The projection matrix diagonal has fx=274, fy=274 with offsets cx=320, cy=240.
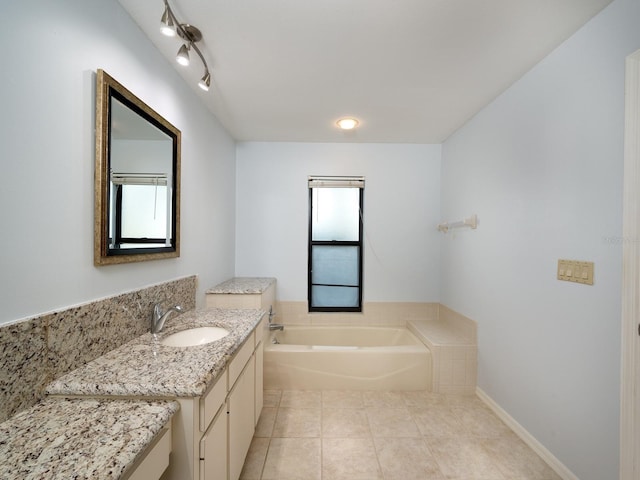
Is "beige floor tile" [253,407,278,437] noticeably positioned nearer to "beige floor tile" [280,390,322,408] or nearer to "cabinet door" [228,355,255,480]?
"beige floor tile" [280,390,322,408]

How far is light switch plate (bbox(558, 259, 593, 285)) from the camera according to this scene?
138 cm

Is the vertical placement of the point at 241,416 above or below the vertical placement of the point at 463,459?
above

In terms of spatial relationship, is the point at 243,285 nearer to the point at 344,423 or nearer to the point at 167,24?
the point at 344,423

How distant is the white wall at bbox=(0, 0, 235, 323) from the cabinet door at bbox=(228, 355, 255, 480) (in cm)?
74

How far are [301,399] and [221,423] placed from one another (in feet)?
4.16

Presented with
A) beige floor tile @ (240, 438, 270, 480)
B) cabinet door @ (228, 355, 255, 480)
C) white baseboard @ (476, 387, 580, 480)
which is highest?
cabinet door @ (228, 355, 255, 480)

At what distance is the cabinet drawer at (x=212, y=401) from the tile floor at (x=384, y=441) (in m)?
0.74

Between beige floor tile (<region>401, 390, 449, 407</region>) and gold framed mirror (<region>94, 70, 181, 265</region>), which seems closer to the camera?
gold framed mirror (<region>94, 70, 181, 265</region>)

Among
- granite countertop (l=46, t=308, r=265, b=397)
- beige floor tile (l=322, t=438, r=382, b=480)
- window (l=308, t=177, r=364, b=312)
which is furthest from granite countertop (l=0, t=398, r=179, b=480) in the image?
window (l=308, t=177, r=364, b=312)

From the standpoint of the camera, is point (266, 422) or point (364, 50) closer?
point (364, 50)

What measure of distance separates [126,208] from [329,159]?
87.6 inches

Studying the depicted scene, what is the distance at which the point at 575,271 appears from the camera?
4.77 feet

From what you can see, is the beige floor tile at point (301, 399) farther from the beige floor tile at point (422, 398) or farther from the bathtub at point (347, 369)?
the beige floor tile at point (422, 398)

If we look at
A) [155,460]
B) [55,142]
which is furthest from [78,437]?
[55,142]
